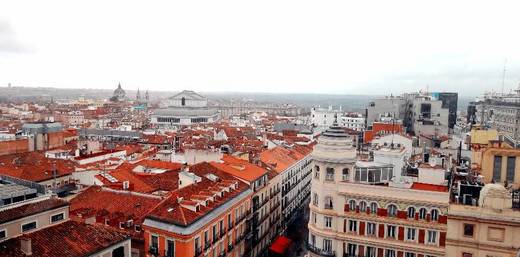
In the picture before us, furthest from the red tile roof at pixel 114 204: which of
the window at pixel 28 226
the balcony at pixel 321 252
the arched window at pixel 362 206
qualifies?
the arched window at pixel 362 206

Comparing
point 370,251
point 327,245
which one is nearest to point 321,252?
point 327,245

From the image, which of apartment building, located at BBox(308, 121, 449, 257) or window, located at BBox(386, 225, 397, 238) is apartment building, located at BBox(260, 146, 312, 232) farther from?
window, located at BBox(386, 225, 397, 238)

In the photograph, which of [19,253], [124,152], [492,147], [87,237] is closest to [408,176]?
[492,147]

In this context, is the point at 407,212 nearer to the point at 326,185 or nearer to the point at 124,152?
the point at 326,185

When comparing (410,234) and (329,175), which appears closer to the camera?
(410,234)

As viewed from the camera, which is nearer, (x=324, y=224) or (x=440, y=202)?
(x=440, y=202)

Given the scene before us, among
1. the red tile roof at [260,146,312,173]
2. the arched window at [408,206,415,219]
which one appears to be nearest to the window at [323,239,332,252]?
the arched window at [408,206,415,219]

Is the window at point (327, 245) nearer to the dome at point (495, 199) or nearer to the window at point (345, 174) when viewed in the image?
the window at point (345, 174)

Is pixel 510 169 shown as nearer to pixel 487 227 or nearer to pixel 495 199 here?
pixel 495 199
